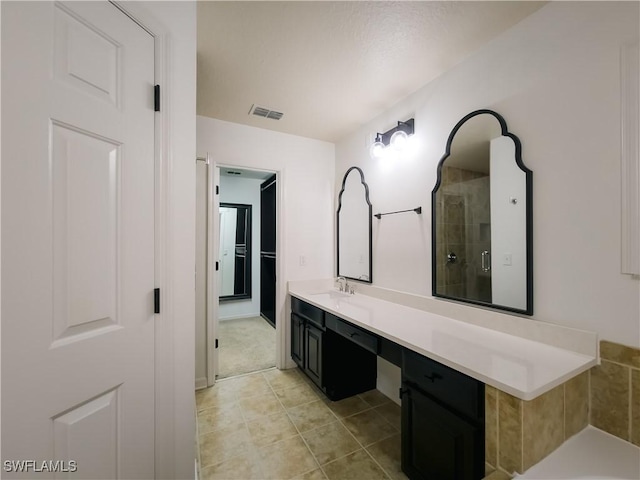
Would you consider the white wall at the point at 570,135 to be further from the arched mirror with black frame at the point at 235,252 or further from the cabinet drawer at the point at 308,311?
the arched mirror with black frame at the point at 235,252

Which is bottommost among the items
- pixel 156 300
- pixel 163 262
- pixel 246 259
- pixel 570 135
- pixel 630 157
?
pixel 246 259

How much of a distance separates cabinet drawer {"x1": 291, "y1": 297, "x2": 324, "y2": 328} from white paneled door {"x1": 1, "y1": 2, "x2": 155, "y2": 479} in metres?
1.41

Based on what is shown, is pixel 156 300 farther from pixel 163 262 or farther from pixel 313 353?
pixel 313 353

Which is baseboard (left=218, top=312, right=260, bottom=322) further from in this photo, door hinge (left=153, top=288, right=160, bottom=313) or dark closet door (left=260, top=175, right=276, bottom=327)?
door hinge (left=153, top=288, right=160, bottom=313)

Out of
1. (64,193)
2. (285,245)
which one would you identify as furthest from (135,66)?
(285,245)

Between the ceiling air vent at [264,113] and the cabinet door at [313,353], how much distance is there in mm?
1942

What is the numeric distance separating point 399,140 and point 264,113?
123 cm

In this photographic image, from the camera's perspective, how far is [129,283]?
0.96 meters

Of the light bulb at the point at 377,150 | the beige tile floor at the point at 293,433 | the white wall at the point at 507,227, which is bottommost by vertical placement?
the beige tile floor at the point at 293,433

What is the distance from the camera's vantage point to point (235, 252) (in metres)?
4.82

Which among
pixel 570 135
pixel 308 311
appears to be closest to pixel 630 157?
pixel 570 135

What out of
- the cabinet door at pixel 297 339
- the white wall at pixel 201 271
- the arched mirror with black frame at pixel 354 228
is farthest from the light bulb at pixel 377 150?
the cabinet door at pixel 297 339

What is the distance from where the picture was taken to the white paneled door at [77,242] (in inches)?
27.2

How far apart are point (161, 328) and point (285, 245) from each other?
186cm
